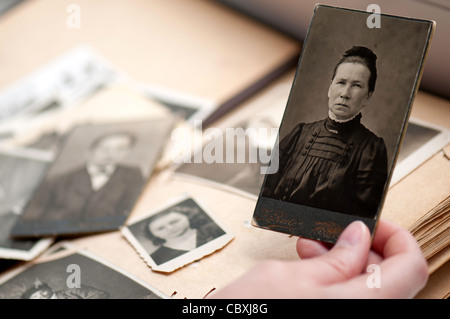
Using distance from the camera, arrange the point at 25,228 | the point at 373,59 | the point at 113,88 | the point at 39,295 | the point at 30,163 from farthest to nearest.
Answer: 1. the point at 113,88
2. the point at 30,163
3. the point at 25,228
4. the point at 39,295
5. the point at 373,59

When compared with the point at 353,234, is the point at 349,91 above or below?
above

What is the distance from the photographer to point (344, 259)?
0.65 metres

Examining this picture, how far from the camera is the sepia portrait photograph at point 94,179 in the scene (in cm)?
100

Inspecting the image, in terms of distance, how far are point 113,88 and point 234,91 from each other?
0.32 m

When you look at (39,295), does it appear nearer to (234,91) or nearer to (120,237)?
(120,237)

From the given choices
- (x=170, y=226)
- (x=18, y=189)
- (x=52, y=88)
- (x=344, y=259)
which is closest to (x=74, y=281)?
(x=170, y=226)

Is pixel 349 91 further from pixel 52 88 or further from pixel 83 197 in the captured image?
pixel 52 88

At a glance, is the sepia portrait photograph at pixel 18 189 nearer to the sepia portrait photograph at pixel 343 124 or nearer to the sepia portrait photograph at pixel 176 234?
the sepia portrait photograph at pixel 176 234

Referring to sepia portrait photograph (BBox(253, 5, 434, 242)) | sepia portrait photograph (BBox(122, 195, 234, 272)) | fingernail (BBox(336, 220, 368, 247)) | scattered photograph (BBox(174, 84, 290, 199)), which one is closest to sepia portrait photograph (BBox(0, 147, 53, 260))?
sepia portrait photograph (BBox(122, 195, 234, 272))

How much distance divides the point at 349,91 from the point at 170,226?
0.39 metres

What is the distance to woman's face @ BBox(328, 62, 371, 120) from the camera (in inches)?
30.1

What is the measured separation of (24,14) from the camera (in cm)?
158

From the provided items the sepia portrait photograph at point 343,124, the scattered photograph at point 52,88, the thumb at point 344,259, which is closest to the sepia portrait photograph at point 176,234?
the sepia portrait photograph at point 343,124

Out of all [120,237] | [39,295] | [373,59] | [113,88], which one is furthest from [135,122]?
[373,59]
